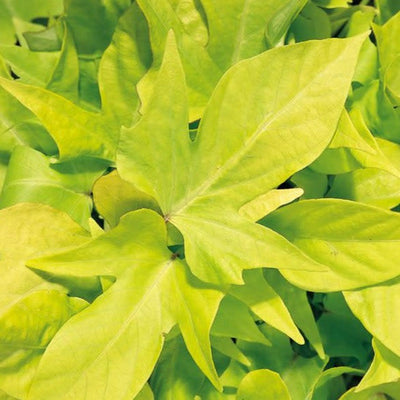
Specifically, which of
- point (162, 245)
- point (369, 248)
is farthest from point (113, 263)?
point (369, 248)

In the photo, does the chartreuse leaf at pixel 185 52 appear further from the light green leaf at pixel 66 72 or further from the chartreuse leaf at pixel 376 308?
the chartreuse leaf at pixel 376 308

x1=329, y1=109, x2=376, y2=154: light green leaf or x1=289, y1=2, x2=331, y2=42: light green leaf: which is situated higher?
x1=289, y1=2, x2=331, y2=42: light green leaf

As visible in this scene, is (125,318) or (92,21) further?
(92,21)

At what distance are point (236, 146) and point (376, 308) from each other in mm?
252

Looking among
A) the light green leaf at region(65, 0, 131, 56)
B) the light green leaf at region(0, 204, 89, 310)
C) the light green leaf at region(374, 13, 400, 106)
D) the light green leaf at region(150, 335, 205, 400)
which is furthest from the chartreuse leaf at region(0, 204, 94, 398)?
the light green leaf at region(374, 13, 400, 106)

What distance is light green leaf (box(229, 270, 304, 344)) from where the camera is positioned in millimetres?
623

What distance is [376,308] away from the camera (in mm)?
669

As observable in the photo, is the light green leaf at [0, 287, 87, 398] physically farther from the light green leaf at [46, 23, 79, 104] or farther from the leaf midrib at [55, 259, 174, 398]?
the light green leaf at [46, 23, 79, 104]

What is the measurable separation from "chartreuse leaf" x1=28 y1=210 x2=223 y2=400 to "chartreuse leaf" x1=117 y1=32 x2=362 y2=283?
4cm

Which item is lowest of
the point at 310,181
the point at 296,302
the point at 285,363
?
the point at 285,363

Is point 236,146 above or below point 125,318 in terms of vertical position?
above

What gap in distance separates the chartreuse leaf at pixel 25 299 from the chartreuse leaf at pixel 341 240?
26 cm

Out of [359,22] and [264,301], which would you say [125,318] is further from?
[359,22]

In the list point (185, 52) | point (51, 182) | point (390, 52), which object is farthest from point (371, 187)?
point (51, 182)
